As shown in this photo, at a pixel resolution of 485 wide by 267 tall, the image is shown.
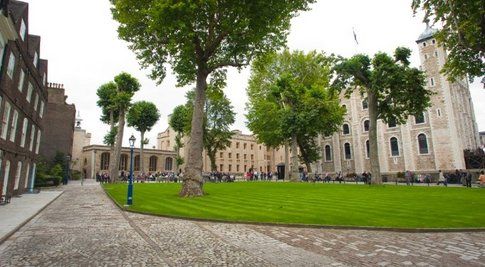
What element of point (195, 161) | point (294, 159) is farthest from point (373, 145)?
point (195, 161)

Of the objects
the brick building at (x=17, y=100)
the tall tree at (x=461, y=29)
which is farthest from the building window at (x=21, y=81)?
the tall tree at (x=461, y=29)

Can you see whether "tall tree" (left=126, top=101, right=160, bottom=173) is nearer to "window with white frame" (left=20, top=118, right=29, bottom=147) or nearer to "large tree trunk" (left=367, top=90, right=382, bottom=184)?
"window with white frame" (left=20, top=118, right=29, bottom=147)

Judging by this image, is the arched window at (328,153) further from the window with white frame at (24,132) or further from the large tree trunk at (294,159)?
the window with white frame at (24,132)

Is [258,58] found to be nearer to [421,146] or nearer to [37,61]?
[37,61]

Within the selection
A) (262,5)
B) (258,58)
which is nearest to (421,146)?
(258,58)

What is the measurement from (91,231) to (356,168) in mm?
49476

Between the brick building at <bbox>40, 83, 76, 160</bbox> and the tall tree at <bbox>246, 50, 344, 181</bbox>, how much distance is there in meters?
28.7

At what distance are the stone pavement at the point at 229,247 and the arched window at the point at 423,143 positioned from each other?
140 feet

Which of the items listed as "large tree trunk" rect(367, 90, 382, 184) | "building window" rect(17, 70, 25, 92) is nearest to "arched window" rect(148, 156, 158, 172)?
"building window" rect(17, 70, 25, 92)

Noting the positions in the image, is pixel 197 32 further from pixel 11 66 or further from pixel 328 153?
pixel 328 153

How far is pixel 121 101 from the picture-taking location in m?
39.3

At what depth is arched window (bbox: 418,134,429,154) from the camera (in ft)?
147

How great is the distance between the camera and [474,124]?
5025cm

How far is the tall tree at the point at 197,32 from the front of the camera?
52.6 feet
